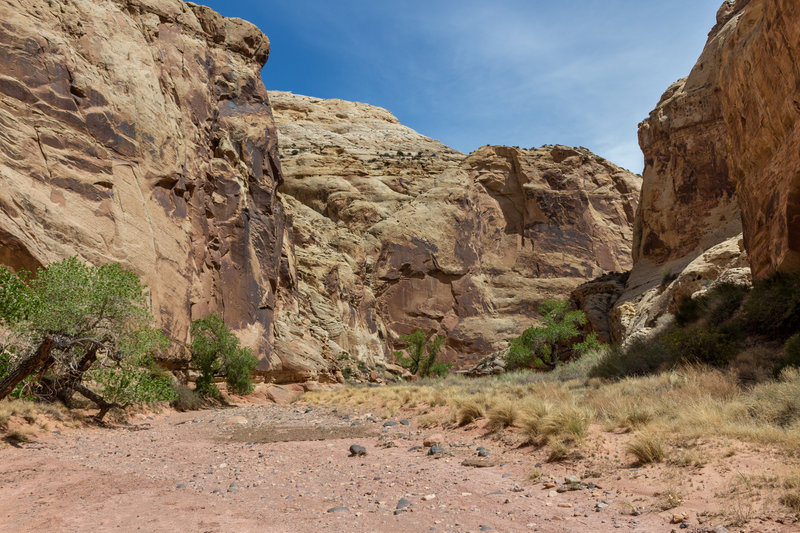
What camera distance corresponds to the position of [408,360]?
151 ft

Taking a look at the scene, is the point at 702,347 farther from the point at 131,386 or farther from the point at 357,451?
the point at 131,386

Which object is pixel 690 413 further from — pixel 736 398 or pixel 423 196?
pixel 423 196

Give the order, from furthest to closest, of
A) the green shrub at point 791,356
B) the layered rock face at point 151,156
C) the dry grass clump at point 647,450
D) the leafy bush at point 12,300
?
the layered rock face at point 151,156 → the leafy bush at point 12,300 → the green shrub at point 791,356 → the dry grass clump at point 647,450

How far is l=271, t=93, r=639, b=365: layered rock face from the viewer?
1940 inches

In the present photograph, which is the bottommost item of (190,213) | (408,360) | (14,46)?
(408,360)

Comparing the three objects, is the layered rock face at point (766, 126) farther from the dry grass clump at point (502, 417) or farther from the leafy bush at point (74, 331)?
the leafy bush at point (74, 331)

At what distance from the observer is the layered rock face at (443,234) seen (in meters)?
49.3

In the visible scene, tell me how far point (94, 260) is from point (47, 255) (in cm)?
211

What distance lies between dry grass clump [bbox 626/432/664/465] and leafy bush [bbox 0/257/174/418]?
432 inches

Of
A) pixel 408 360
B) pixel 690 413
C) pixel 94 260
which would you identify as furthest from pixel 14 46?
pixel 408 360

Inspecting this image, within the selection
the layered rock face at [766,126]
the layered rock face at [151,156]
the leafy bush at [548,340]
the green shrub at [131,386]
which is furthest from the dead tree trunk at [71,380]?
the leafy bush at [548,340]

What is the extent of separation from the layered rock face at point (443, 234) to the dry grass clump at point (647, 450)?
34767 millimetres

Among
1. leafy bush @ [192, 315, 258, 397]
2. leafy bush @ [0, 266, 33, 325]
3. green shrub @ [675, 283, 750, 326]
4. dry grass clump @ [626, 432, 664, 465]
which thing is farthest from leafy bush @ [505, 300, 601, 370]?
leafy bush @ [0, 266, 33, 325]

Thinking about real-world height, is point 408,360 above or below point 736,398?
below
